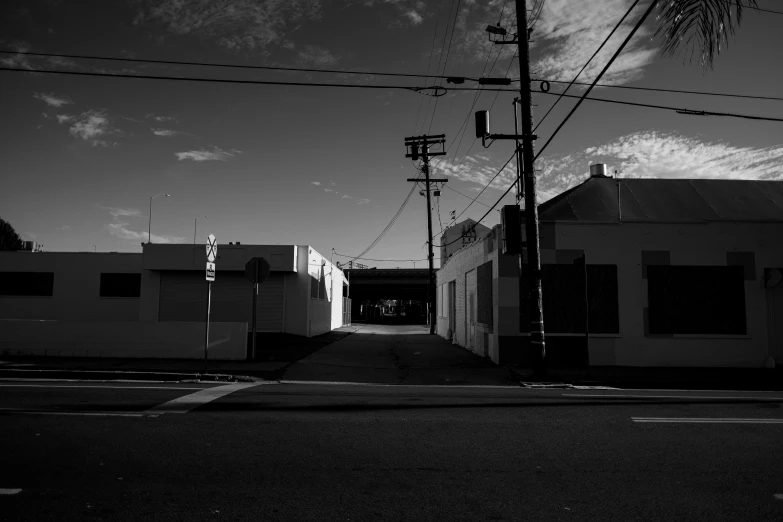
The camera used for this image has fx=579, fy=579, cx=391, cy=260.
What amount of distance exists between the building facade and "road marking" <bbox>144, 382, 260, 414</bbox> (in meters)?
8.80

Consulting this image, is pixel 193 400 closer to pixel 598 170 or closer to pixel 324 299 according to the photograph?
pixel 598 170

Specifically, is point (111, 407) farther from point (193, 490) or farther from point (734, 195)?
point (734, 195)

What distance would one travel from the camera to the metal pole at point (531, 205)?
14.1m

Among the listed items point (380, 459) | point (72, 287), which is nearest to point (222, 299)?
point (72, 287)

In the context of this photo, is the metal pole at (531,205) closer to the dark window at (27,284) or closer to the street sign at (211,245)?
the street sign at (211,245)

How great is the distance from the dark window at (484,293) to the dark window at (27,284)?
2748 centimetres

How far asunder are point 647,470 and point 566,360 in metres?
11.3

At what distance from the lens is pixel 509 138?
14969 mm

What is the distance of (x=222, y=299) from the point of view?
91.0 feet

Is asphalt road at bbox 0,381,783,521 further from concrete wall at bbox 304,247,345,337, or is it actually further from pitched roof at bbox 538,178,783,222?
concrete wall at bbox 304,247,345,337

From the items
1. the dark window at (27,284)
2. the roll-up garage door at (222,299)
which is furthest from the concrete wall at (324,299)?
the dark window at (27,284)

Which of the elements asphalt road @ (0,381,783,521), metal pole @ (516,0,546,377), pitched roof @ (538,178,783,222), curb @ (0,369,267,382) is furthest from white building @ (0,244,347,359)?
pitched roof @ (538,178,783,222)

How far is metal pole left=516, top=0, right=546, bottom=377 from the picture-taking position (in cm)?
1415

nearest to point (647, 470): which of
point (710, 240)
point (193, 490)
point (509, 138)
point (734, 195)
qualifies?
point (193, 490)
